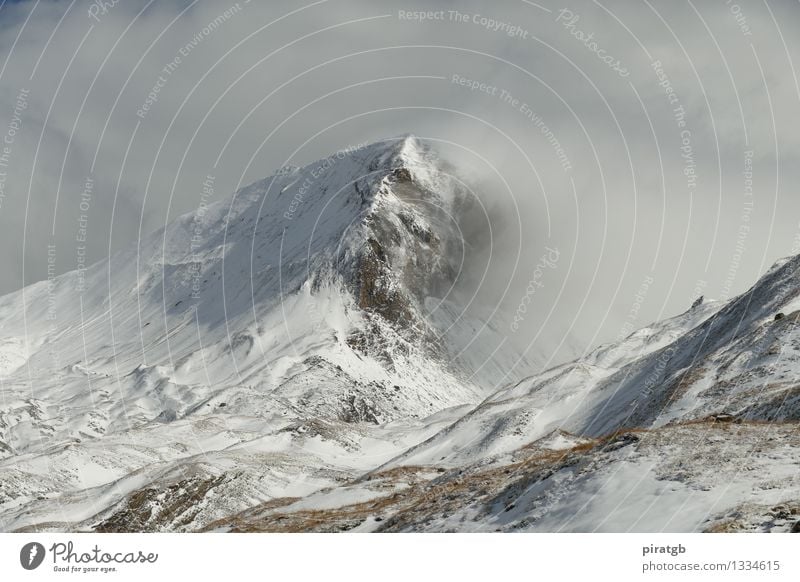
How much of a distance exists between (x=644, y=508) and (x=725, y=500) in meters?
2.84

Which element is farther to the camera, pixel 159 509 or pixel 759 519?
pixel 159 509

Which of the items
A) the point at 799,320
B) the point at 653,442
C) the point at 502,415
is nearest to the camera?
the point at 653,442

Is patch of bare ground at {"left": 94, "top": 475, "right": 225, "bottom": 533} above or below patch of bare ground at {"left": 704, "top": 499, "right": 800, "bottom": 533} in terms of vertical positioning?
below

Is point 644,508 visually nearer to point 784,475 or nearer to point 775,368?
point 784,475

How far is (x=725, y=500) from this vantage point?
32.1 meters

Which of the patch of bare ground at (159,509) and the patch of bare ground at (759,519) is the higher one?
the patch of bare ground at (759,519)

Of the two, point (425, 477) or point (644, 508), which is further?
point (425, 477)

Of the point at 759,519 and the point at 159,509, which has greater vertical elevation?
the point at 759,519

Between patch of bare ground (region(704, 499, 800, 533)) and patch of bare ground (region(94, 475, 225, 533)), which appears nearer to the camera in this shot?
patch of bare ground (region(704, 499, 800, 533))

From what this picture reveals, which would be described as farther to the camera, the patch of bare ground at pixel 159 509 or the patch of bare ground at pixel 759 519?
the patch of bare ground at pixel 159 509
